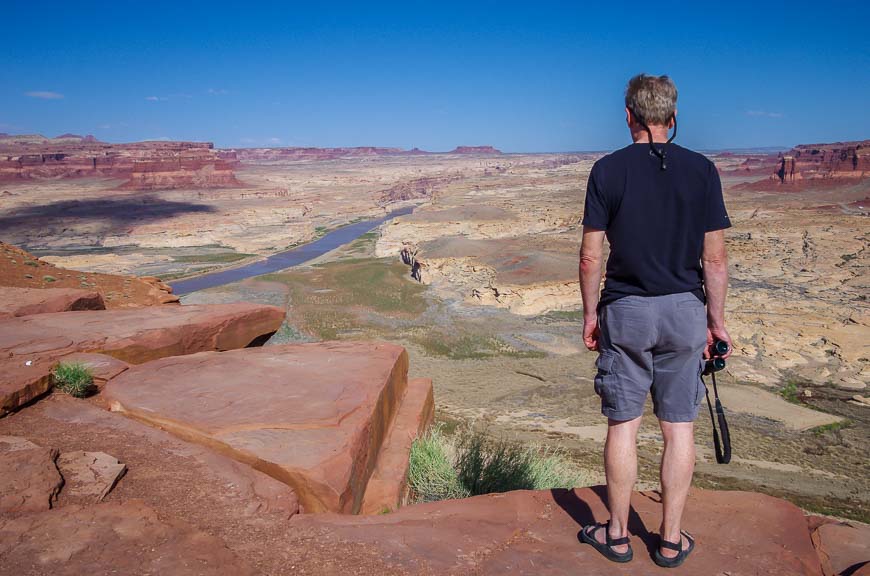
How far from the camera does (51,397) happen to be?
4.52 meters

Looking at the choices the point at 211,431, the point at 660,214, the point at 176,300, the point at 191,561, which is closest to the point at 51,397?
the point at 211,431

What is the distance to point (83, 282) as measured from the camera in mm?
11828

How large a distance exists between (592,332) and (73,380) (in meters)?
4.12

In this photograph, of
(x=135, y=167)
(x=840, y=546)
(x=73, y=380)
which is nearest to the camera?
(x=840, y=546)

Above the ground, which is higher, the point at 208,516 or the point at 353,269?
the point at 208,516

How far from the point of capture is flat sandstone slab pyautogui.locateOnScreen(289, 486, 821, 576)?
2764mm

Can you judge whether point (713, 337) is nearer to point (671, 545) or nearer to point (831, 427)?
point (671, 545)

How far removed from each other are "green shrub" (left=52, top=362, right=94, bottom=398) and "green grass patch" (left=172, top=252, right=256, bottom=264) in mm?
43870

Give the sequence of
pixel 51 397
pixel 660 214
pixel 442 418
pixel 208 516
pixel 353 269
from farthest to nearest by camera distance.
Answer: pixel 353 269 < pixel 442 418 < pixel 51 397 < pixel 208 516 < pixel 660 214

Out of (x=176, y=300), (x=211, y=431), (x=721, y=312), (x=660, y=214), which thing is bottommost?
(x=176, y=300)

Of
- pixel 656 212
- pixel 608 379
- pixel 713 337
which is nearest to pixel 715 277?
pixel 713 337

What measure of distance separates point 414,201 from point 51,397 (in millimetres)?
89953

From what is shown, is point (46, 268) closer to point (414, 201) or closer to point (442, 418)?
point (442, 418)

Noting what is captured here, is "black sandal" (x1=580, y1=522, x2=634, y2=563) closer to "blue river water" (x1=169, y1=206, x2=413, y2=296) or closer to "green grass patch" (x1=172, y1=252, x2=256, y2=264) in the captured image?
"blue river water" (x1=169, y1=206, x2=413, y2=296)
